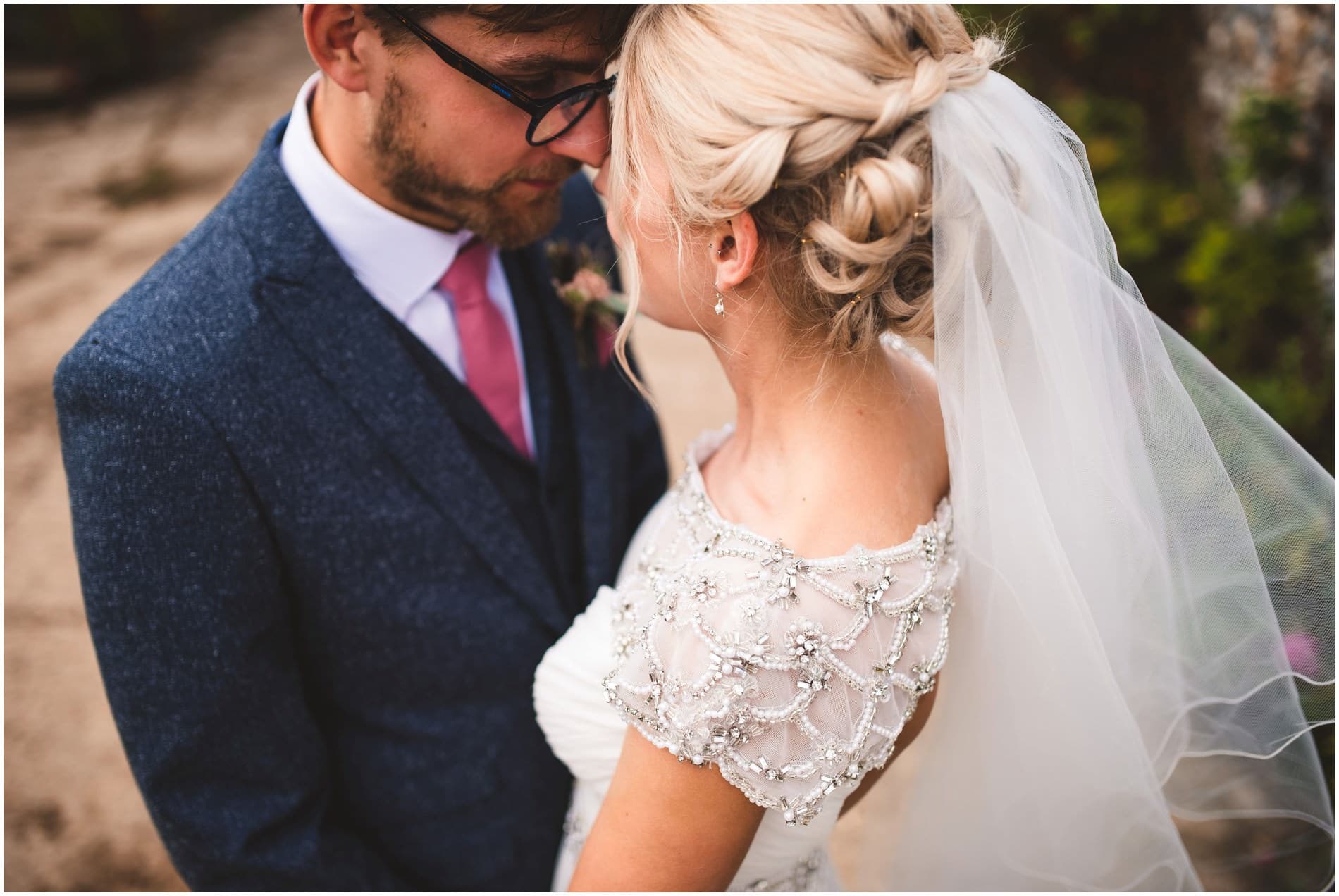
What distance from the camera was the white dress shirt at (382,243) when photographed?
1.83 meters

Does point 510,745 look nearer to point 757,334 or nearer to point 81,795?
point 757,334

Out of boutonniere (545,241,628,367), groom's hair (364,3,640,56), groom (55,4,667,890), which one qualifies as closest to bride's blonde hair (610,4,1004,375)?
groom's hair (364,3,640,56)

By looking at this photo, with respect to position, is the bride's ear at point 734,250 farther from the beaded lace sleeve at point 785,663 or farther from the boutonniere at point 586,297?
the boutonniere at point 586,297

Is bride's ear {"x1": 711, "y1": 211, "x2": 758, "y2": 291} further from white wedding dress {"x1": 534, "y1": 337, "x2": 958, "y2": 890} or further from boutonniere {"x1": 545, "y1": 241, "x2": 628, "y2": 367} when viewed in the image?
boutonniere {"x1": 545, "y1": 241, "x2": 628, "y2": 367}

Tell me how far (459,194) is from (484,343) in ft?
1.07

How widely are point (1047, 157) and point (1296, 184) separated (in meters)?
2.29

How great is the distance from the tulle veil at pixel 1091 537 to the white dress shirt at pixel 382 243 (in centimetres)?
107

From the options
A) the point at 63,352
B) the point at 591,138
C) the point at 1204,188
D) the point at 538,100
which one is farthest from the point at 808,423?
the point at 63,352

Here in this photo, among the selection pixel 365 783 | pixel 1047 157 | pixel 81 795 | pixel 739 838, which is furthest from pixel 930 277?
pixel 81 795

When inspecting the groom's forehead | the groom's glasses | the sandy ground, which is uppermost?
the groom's forehead

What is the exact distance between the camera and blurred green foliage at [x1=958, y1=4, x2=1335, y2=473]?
292cm

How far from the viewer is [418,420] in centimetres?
178

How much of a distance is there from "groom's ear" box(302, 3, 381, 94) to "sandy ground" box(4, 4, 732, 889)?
2.82 meters

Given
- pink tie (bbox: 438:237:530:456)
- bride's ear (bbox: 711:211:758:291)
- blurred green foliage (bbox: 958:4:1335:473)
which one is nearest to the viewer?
bride's ear (bbox: 711:211:758:291)
